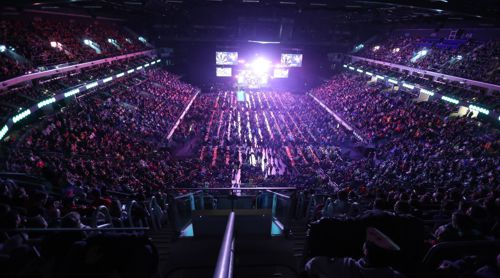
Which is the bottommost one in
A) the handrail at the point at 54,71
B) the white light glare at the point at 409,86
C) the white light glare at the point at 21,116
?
the white light glare at the point at 21,116

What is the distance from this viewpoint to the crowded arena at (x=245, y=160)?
3.33 metres

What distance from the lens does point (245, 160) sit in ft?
79.8

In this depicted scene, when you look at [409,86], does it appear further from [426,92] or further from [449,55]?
[449,55]

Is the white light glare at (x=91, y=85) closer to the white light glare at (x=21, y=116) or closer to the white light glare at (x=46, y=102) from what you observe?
the white light glare at (x=46, y=102)

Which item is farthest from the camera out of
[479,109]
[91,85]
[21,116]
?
[91,85]

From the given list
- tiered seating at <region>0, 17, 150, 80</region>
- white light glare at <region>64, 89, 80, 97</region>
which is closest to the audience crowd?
white light glare at <region>64, 89, 80, 97</region>

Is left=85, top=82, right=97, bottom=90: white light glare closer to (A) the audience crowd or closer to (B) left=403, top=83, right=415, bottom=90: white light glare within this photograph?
(A) the audience crowd

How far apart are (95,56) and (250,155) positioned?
68.8ft

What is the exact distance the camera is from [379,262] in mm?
2490

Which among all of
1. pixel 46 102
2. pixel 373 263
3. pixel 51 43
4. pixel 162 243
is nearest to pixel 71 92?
pixel 46 102

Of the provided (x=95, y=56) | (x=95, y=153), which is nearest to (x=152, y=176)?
(x=95, y=153)

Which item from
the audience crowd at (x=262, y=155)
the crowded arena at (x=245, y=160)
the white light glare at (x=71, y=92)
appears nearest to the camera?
the crowded arena at (x=245, y=160)

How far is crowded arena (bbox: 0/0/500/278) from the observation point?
3.33 meters

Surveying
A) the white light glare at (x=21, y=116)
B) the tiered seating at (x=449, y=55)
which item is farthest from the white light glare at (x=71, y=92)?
the tiered seating at (x=449, y=55)
